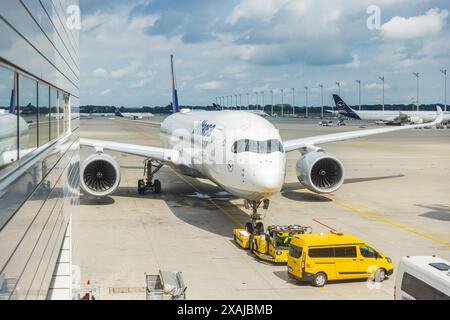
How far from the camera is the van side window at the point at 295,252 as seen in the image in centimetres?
1534

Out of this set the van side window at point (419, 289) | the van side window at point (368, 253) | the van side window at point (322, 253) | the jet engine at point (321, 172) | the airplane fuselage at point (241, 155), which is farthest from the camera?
the jet engine at point (321, 172)

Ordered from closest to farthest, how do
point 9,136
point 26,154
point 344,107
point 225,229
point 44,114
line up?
1. point 9,136
2. point 26,154
3. point 44,114
4. point 225,229
5. point 344,107

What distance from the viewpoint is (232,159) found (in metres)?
20.0

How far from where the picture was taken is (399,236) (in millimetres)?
20531

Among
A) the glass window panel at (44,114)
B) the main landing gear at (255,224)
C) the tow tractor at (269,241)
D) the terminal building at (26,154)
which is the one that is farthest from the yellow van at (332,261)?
A: the glass window panel at (44,114)

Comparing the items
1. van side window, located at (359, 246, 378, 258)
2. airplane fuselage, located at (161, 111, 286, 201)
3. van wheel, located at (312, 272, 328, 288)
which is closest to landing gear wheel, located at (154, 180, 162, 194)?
airplane fuselage, located at (161, 111, 286, 201)

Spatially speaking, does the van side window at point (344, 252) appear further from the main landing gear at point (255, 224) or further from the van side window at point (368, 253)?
the main landing gear at point (255, 224)

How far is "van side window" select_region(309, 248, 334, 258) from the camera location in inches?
602

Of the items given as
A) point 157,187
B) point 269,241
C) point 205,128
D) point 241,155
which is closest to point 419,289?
point 269,241

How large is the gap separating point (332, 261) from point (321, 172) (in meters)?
13.3

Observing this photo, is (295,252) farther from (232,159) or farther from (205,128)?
(205,128)

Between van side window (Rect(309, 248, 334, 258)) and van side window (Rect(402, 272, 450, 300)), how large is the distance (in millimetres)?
3180

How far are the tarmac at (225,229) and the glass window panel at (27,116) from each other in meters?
5.42
